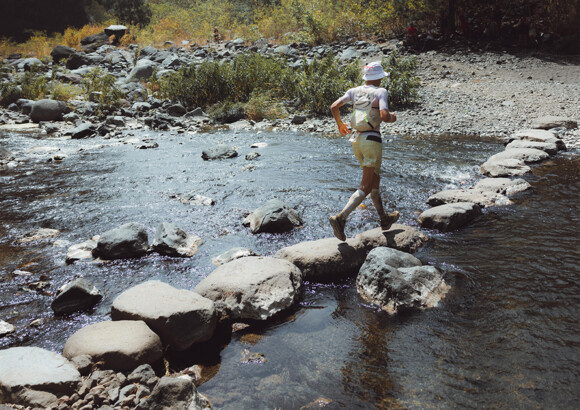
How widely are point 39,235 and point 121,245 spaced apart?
1.58 m

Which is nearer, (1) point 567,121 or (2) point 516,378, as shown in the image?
(2) point 516,378

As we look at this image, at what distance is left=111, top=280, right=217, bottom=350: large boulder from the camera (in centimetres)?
325

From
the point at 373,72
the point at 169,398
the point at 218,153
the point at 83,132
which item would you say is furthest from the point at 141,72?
the point at 169,398

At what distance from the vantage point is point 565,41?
15.8m

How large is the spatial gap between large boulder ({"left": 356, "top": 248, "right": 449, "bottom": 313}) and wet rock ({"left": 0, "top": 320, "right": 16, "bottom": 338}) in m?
Result: 3.11

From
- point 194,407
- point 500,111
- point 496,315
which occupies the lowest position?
point 500,111

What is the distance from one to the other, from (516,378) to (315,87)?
39.7ft

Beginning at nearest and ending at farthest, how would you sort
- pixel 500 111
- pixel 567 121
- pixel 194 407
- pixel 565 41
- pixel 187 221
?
pixel 194 407
pixel 187 221
pixel 567 121
pixel 500 111
pixel 565 41

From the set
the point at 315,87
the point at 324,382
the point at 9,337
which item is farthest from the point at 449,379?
the point at 315,87

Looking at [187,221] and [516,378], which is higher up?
[516,378]

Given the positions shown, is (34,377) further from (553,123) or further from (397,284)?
(553,123)

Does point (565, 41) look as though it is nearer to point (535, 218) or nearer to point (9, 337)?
point (535, 218)

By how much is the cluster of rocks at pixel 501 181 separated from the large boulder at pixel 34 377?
4.41 m

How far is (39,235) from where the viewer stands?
5566 mm
